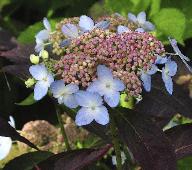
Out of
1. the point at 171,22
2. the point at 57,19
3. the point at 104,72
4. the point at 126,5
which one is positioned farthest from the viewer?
the point at 57,19

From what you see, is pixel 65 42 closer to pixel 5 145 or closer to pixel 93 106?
pixel 93 106

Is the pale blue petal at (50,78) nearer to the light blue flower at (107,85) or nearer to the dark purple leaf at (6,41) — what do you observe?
the light blue flower at (107,85)

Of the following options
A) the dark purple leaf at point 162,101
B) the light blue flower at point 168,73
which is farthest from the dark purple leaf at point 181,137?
the light blue flower at point 168,73

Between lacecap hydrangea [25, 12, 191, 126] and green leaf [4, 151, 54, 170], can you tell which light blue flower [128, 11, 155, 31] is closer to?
lacecap hydrangea [25, 12, 191, 126]

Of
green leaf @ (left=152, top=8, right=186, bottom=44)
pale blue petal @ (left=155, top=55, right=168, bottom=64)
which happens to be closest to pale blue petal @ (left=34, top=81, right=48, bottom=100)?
pale blue petal @ (left=155, top=55, right=168, bottom=64)

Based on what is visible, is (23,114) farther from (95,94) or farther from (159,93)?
(95,94)

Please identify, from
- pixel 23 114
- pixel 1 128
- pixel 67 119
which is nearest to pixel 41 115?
pixel 23 114

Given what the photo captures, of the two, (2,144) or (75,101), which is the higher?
(75,101)

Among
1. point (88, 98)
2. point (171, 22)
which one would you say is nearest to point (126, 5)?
point (171, 22)
